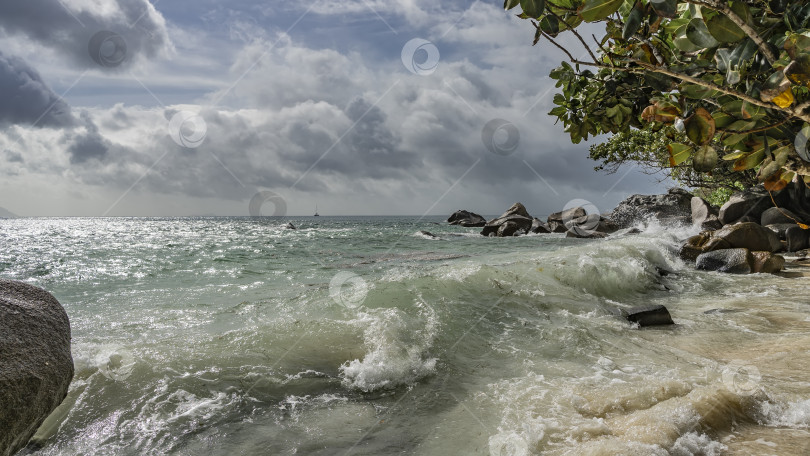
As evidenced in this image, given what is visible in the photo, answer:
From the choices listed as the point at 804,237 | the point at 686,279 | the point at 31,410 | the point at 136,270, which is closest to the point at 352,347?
the point at 31,410

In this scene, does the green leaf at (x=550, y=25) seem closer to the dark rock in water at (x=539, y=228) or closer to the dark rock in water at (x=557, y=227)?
the dark rock in water at (x=539, y=228)

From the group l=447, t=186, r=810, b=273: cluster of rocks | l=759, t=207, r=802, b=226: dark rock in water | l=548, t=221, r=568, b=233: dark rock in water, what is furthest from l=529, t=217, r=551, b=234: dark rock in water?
l=759, t=207, r=802, b=226: dark rock in water

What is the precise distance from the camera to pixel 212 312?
720cm

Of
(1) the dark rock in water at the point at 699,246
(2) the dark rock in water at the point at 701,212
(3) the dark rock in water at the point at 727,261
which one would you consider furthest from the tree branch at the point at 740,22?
(2) the dark rock in water at the point at 701,212

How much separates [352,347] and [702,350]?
412cm

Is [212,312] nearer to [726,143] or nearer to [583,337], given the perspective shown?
[583,337]

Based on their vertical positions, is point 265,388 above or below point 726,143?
below

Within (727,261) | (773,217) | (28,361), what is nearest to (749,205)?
(773,217)

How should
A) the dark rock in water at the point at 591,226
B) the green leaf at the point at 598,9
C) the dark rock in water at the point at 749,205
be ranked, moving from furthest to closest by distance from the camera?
the dark rock in water at the point at 591,226
the dark rock in water at the point at 749,205
the green leaf at the point at 598,9

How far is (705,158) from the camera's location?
6.06 feet

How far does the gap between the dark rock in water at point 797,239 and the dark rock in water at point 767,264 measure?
18.0ft

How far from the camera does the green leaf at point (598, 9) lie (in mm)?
1539

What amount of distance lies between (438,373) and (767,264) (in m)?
10.5

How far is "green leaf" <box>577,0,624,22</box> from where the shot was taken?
1.54 meters
